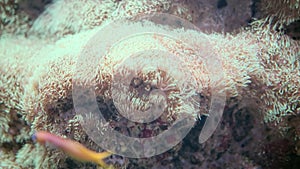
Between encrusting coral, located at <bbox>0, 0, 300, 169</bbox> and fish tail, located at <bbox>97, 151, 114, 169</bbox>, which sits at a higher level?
encrusting coral, located at <bbox>0, 0, 300, 169</bbox>

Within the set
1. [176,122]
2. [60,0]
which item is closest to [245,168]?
[176,122]

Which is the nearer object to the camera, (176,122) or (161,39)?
(176,122)

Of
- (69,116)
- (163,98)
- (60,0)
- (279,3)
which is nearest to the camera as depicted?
(163,98)

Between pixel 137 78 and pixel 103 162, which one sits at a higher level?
pixel 137 78

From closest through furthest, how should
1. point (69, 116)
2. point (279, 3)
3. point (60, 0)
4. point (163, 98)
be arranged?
point (163, 98)
point (69, 116)
point (279, 3)
point (60, 0)

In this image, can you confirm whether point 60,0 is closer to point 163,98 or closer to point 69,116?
point 69,116

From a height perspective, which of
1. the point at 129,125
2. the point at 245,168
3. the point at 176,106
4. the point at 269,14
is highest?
the point at 269,14

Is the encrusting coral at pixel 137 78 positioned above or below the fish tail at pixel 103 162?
above

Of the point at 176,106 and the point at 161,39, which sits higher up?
the point at 161,39
